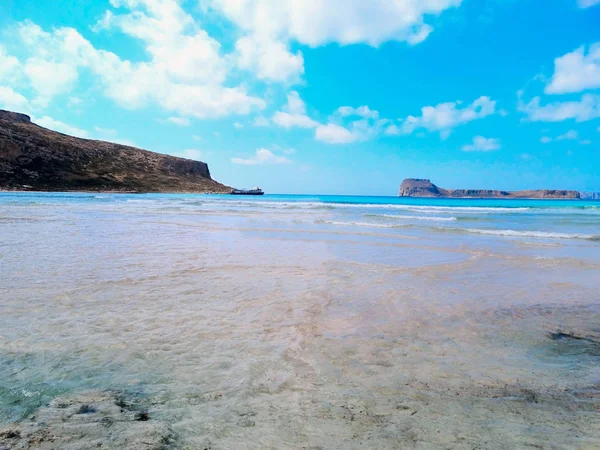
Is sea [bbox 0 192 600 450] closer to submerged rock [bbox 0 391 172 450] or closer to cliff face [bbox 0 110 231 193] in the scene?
submerged rock [bbox 0 391 172 450]

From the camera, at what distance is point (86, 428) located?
2.43 metres

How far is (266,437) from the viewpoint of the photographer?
7.84 ft

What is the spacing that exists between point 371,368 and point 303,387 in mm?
785

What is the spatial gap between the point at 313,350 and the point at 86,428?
2.17 m

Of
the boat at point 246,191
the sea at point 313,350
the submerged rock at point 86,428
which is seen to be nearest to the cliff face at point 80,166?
the boat at point 246,191

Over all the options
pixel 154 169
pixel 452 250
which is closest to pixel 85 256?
pixel 452 250

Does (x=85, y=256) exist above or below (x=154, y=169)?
below

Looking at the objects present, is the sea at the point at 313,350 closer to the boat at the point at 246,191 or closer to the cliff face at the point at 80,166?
the cliff face at the point at 80,166

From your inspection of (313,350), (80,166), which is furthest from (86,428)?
(80,166)

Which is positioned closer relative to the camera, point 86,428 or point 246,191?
point 86,428

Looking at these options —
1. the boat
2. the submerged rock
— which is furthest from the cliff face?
the submerged rock

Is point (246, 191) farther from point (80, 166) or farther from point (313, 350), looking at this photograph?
point (313, 350)

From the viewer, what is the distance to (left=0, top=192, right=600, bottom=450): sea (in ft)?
8.38

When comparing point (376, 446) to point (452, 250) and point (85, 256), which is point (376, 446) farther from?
point (452, 250)
